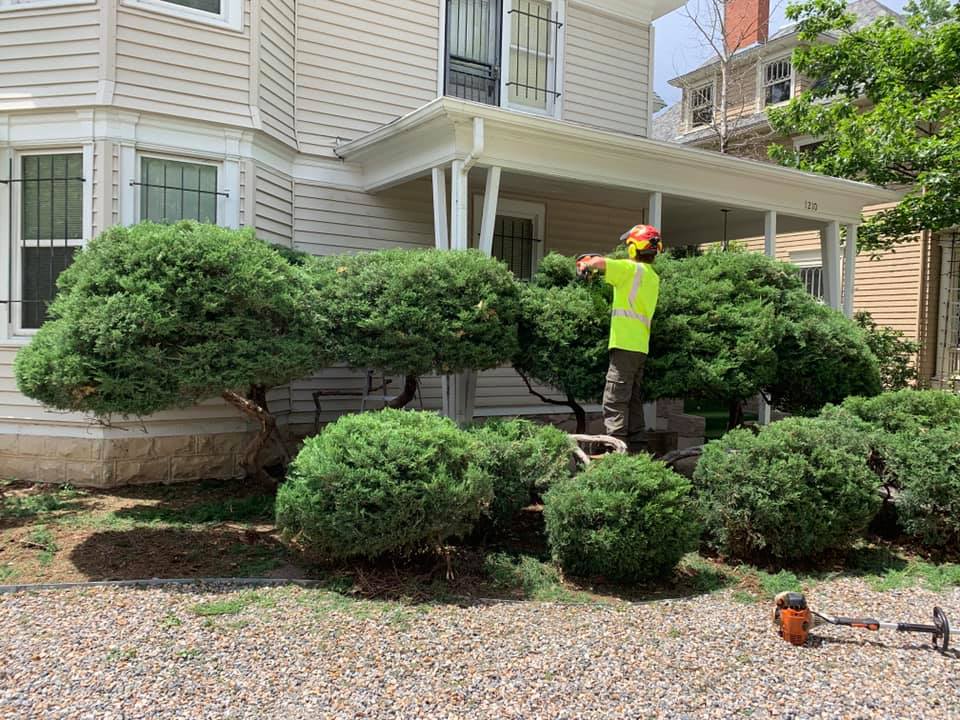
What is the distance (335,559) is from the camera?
4.56 meters

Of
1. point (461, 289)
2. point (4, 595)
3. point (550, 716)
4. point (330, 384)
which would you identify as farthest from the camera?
point (330, 384)

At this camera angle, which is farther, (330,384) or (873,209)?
(873,209)

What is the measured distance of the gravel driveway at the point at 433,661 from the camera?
2.98 m

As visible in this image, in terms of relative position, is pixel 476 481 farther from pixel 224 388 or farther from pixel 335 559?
pixel 224 388

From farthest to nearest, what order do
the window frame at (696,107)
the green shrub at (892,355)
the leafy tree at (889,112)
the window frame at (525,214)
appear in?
the window frame at (696,107)
the green shrub at (892,355)
the leafy tree at (889,112)
the window frame at (525,214)

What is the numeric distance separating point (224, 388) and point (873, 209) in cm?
1359

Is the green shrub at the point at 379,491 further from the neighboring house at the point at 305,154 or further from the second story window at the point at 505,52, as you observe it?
Result: the second story window at the point at 505,52

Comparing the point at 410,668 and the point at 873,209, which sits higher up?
the point at 873,209

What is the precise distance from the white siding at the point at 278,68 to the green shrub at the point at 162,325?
8.85 ft

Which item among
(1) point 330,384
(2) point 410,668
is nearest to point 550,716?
(2) point 410,668

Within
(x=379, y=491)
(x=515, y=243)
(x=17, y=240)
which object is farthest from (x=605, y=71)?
(x=379, y=491)

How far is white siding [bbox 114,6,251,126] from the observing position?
6801mm

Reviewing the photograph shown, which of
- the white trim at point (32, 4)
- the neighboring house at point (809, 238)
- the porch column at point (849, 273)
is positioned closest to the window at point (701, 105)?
the neighboring house at point (809, 238)

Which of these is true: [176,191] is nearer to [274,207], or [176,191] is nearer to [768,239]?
[274,207]
